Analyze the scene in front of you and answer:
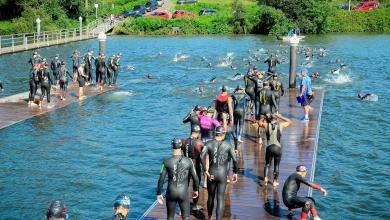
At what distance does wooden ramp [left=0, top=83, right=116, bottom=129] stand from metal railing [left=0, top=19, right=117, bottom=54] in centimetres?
2233

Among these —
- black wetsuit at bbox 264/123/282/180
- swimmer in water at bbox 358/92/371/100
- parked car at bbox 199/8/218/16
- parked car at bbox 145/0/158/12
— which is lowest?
swimmer in water at bbox 358/92/371/100

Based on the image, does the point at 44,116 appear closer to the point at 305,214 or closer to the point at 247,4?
the point at 305,214

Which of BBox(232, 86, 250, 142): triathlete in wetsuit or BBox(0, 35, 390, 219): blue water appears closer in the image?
BBox(0, 35, 390, 219): blue water

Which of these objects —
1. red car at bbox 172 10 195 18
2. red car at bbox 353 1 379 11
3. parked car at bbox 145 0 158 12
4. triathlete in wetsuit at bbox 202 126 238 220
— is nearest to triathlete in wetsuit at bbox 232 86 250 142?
triathlete in wetsuit at bbox 202 126 238 220

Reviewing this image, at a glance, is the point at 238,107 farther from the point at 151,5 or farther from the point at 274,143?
the point at 151,5

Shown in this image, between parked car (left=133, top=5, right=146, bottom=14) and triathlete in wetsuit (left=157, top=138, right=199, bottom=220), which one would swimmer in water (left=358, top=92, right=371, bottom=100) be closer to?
triathlete in wetsuit (left=157, top=138, right=199, bottom=220)

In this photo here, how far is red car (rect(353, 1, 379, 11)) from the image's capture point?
87075 millimetres

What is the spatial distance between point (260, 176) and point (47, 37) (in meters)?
48.0

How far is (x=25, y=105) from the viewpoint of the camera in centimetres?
2527

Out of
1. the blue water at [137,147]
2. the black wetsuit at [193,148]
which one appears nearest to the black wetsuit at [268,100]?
the blue water at [137,147]

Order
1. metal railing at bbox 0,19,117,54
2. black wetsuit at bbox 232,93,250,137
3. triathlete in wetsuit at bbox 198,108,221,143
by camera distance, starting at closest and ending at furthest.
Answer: triathlete in wetsuit at bbox 198,108,221,143, black wetsuit at bbox 232,93,250,137, metal railing at bbox 0,19,117,54

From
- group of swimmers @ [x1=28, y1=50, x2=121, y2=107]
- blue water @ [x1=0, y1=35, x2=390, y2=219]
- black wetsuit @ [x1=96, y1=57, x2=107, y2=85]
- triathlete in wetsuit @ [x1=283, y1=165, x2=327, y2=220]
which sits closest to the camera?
triathlete in wetsuit @ [x1=283, y1=165, x2=327, y2=220]

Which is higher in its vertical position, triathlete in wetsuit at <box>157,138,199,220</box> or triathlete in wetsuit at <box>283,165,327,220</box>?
triathlete in wetsuit at <box>157,138,199,220</box>

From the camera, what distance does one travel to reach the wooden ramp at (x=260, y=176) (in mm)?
11638
